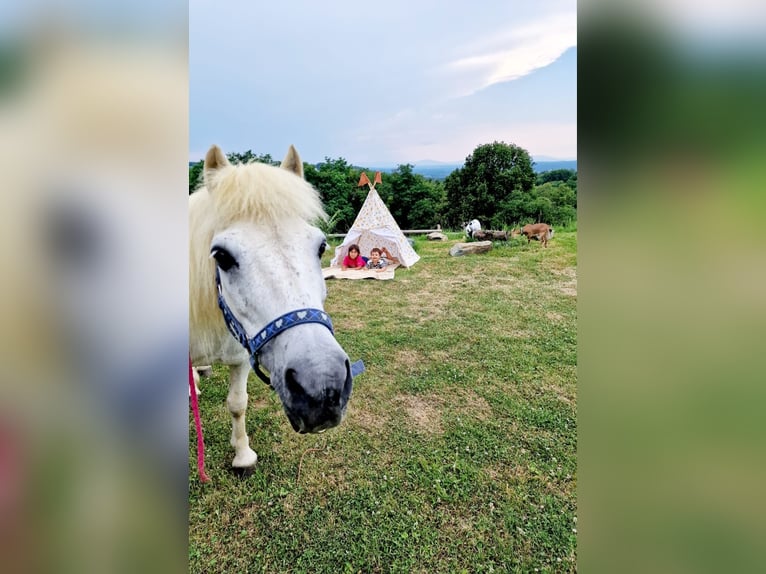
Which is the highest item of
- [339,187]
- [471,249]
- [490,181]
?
[490,181]

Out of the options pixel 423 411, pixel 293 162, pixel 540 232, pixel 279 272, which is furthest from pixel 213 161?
pixel 540 232

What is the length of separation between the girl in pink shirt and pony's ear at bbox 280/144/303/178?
6.55 meters

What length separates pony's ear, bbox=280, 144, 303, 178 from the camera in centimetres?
163

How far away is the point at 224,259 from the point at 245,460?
5.33 feet

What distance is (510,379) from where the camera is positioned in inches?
135

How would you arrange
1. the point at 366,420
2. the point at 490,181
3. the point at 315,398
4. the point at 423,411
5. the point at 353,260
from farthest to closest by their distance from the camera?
the point at 490,181
the point at 353,260
the point at 423,411
the point at 366,420
the point at 315,398

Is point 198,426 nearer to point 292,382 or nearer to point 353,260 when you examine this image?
point 292,382

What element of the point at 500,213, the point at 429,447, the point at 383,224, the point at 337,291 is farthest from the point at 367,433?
the point at 500,213

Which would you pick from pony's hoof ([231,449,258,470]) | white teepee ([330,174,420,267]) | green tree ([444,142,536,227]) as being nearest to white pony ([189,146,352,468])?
pony's hoof ([231,449,258,470])

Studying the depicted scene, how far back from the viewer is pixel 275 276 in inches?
46.0

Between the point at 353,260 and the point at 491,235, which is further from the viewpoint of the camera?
the point at 491,235
